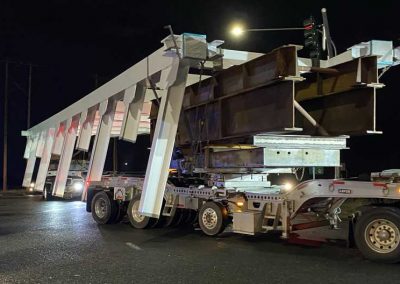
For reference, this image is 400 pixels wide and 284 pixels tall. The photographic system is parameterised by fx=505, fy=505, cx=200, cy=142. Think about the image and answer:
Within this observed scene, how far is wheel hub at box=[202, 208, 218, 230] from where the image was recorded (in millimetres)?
10820

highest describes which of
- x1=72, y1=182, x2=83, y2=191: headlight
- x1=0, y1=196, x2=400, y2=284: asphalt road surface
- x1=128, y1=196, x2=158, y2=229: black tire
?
x1=72, y1=182, x2=83, y2=191: headlight

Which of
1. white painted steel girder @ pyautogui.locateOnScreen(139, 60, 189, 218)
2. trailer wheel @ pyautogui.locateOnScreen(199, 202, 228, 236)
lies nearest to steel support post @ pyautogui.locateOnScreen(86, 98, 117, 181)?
white painted steel girder @ pyautogui.locateOnScreen(139, 60, 189, 218)

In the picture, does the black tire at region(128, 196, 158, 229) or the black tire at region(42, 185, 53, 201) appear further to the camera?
the black tire at region(42, 185, 53, 201)

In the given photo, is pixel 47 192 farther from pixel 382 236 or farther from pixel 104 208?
pixel 382 236

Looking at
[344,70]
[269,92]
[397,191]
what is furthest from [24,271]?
[344,70]

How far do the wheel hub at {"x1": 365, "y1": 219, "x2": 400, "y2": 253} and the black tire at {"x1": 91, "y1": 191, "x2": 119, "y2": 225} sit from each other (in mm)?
7441

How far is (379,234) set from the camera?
809 cm

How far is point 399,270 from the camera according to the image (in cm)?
751

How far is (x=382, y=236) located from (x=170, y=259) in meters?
3.47

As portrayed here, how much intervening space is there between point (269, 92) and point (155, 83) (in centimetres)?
395

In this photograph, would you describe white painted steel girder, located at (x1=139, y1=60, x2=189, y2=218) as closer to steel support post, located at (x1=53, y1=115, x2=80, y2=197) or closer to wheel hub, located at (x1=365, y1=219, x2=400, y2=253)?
wheel hub, located at (x1=365, y1=219, x2=400, y2=253)

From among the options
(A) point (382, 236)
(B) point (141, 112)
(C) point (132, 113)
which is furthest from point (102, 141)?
(A) point (382, 236)

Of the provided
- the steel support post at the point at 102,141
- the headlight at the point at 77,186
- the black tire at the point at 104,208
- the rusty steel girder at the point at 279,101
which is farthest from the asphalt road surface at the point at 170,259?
the headlight at the point at 77,186

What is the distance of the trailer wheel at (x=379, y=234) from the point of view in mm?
7852
